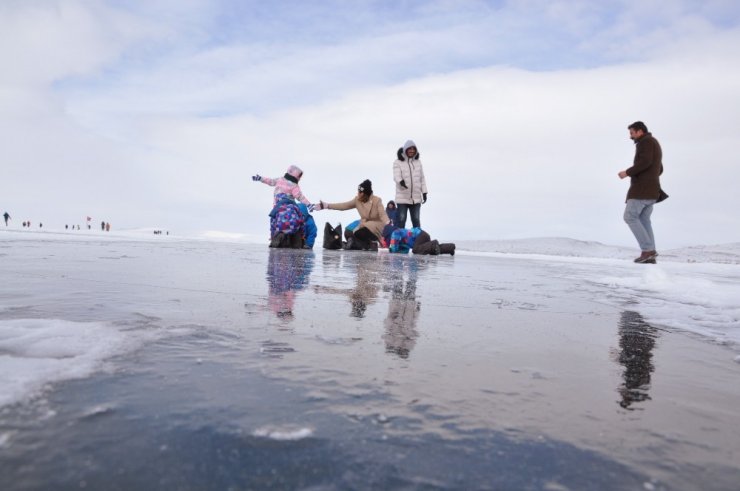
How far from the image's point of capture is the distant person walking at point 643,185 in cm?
754

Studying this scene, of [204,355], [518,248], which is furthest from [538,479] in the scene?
[518,248]

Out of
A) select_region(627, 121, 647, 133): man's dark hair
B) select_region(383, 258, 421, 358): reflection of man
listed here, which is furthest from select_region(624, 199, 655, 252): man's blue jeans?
select_region(383, 258, 421, 358): reflection of man

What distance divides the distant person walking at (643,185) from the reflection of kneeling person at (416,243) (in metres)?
3.39

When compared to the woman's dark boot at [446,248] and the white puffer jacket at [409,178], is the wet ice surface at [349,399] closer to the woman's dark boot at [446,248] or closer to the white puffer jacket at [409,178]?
the woman's dark boot at [446,248]

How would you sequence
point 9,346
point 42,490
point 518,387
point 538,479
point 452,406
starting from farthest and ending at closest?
point 9,346, point 518,387, point 452,406, point 538,479, point 42,490

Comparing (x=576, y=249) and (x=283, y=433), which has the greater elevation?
(x=576, y=249)

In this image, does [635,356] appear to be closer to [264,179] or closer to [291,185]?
[291,185]

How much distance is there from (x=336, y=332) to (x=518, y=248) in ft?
59.9

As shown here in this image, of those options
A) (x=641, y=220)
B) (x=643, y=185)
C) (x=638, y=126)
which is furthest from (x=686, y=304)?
(x=638, y=126)

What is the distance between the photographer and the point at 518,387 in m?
1.21

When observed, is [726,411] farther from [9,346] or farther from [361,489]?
[9,346]

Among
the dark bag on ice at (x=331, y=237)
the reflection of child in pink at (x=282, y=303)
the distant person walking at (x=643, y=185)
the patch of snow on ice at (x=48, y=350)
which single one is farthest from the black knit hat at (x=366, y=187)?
the patch of snow on ice at (x=48, y=350)

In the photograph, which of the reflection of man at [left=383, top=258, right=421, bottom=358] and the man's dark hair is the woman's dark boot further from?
the reflection of man at [left=383, top=258, right=421, bottom=358]

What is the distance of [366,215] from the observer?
10664 mm
